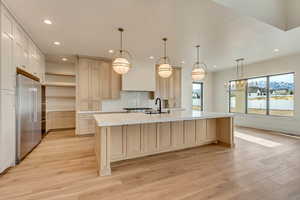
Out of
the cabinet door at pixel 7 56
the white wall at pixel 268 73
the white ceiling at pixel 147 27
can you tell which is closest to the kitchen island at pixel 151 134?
the cabinet door at pixel 7 56

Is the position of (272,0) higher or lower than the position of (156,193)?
higher

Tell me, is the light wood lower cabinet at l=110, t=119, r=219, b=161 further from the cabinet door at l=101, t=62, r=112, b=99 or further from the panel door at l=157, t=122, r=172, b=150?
the cabinet door at l=101, t=62, r=112, b=99

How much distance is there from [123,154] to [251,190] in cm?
203

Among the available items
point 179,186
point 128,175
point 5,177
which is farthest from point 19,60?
point 179,186

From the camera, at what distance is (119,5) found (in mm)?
2305

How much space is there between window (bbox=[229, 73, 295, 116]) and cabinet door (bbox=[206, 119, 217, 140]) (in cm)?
200

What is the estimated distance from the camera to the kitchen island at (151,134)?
7.50 feet

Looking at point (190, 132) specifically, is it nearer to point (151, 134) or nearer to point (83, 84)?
point (151, 134)

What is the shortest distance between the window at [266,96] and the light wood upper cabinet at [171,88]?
7.25 feet

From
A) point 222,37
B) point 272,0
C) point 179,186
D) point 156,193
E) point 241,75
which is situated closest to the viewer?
point 156,193

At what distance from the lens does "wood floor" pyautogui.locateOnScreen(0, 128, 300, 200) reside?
1817mm

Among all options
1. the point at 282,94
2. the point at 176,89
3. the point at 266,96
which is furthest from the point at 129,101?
the point at 282,94

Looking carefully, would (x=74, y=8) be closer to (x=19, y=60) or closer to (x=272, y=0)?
(x=19, y=60)

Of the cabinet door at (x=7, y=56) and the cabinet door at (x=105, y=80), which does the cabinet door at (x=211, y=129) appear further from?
the cabinet door at (x=7, y=56)
